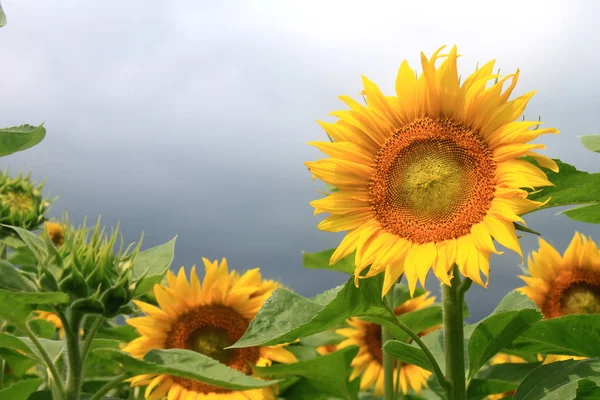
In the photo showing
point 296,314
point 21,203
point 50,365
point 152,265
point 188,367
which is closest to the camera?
point 296,314

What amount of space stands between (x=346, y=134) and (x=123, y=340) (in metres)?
1.86

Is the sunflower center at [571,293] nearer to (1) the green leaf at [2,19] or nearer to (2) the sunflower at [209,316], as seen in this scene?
(2) the sunflower at [209,316]

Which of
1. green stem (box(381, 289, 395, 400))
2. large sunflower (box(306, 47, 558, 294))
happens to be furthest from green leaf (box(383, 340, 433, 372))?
green stem (box(381, 289, 395, 400))

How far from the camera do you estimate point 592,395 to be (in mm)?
2076

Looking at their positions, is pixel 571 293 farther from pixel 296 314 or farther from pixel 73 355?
pixel 73 355

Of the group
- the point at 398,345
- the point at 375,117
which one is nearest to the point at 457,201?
the point at 375,117

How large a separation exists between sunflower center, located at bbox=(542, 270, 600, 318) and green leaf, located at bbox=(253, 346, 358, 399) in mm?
1408

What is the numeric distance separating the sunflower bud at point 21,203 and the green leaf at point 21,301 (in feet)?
7.24

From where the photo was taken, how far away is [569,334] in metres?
2.38

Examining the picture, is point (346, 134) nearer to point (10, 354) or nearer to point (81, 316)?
point (81, 316)

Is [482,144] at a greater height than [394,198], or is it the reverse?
[482,144]

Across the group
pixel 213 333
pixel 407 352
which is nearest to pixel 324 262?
pixel 213 333

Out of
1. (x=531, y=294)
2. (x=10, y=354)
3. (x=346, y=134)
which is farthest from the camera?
(x=531, y=294)

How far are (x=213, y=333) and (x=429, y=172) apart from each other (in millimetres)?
1644
